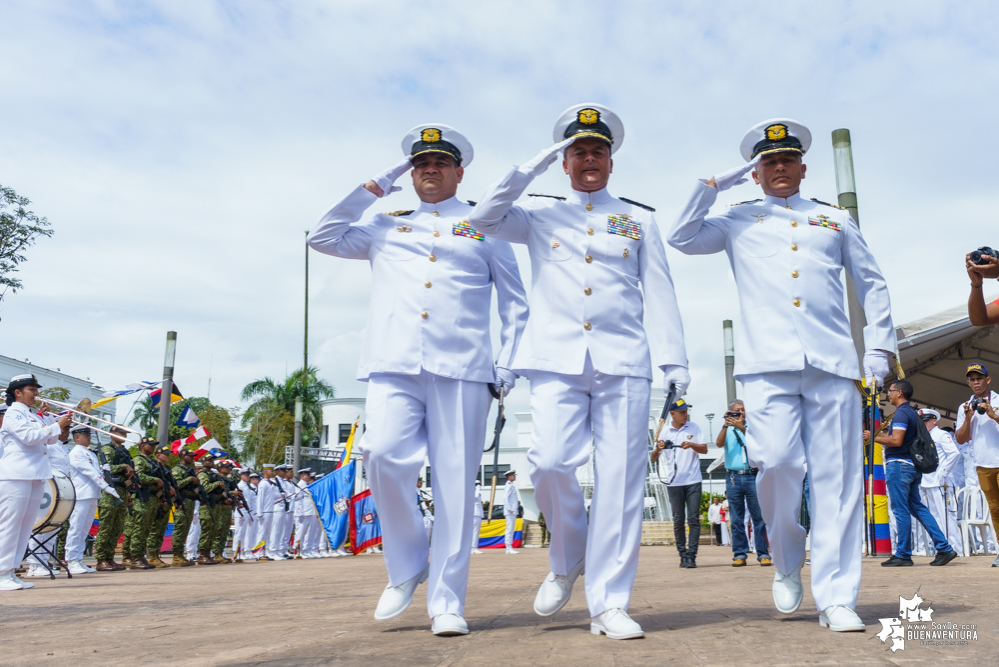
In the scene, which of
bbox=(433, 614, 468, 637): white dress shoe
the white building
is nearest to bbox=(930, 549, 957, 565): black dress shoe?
bbox=(433, 614, 468, 637): white dress shoe

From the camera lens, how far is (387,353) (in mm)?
4277

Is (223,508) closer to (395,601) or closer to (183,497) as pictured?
(183,497)

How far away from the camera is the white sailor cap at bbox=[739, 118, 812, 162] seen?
452 centimetres

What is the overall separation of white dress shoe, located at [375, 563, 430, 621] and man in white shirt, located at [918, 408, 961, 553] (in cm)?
1019

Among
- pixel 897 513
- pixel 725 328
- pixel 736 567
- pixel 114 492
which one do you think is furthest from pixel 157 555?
pixel 725 328

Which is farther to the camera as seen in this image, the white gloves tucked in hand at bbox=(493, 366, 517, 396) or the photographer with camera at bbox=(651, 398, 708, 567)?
the photographer with camera at bbox=(651, 398, 708, 567)

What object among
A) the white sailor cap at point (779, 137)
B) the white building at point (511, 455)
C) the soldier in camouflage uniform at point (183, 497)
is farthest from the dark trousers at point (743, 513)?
the white building at point (511, 455)

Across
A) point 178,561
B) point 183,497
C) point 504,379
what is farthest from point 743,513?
point 178,561

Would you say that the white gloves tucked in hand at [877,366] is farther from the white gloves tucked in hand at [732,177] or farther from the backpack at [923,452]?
the backpack at [923,452]

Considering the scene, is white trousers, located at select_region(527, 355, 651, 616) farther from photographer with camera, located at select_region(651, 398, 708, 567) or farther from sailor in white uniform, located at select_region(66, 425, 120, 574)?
sailor in white uniform, located at select_region(66, 425, 120, 574)

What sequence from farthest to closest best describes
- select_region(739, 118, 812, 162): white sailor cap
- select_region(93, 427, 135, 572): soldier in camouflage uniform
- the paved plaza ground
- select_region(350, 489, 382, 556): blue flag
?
select_region(350, 489, 382, 556): blue flag
select_region(93, 427, 135, 572): soldier in camouflage uniform
select_region(739, 118, 812, 162): white sailor cap
the paved plaza ground

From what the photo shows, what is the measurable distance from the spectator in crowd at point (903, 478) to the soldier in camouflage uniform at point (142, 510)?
10.7 m

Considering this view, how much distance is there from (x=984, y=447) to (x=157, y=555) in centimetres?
1267

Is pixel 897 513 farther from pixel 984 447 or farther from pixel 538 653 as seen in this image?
pixel 538 653
